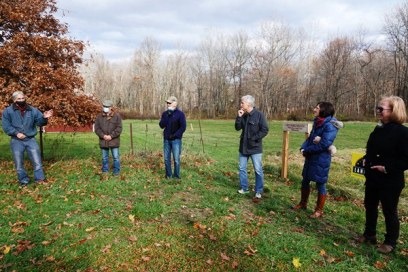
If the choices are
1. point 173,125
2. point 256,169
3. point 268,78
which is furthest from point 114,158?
point 268,78

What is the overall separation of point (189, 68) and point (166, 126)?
62433 mm

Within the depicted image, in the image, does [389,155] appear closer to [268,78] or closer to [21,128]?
[21,128]

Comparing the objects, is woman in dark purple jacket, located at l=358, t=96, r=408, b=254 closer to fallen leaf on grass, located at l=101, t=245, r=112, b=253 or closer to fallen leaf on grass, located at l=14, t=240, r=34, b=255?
fallen leaf on grass, located at l=101, t=245, r=112, b=253

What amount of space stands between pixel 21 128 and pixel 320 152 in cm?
595

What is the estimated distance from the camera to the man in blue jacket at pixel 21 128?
702 centimetres

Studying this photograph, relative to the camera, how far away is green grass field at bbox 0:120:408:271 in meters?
4.26

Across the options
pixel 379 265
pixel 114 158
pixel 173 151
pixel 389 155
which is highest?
pixel 389 155

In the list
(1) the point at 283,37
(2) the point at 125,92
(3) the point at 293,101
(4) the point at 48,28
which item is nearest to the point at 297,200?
(4) the point at 48,28

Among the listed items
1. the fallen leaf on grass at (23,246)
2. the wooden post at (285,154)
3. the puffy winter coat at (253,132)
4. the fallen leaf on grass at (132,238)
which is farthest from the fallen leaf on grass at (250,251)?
the wooden post at (285,154)

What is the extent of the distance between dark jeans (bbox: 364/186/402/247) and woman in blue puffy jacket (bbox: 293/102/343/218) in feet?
3.24

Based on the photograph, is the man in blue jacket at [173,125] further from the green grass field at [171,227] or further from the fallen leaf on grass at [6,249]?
the fallen leaf on grass at [6,249]

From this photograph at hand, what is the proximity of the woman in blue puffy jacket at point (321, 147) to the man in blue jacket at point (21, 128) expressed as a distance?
18.2ft

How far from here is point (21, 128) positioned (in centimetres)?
709

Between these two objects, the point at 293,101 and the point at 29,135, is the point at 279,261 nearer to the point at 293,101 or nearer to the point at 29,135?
the point at 29,135
